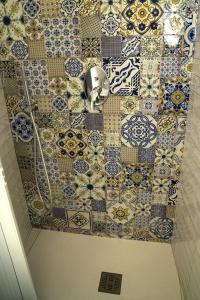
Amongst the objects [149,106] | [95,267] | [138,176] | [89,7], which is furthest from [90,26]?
[95,267]

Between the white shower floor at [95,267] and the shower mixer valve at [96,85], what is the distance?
105 centimetres

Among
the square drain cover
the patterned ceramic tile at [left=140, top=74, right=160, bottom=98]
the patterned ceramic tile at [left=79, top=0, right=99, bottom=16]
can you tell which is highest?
the patterned ceramic tile at [left=79, top=0, right=99, bottom=16]

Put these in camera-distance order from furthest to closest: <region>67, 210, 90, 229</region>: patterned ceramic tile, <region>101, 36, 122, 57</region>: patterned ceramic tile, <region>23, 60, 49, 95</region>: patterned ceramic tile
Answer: <region>67, 210, 90, 229</region>: patterned ceramic tile < <region>23, 60, 49, 95</region>: patterned ceramic tile < <region>101, 36, 122, 57</region>: patterned ceramic tile

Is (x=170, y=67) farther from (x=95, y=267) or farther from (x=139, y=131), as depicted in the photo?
(x=95, y=267)

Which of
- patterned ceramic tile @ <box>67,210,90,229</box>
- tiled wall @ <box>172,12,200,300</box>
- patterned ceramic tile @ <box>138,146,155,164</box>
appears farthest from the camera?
patterned ceramic tile @ <box>67,210,90,229</box>

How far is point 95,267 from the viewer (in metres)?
1.59

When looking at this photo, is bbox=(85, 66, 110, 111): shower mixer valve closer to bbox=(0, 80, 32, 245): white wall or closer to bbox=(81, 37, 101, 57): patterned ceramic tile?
bbox=(81, 37, 101, 57): patterned ceramic tile

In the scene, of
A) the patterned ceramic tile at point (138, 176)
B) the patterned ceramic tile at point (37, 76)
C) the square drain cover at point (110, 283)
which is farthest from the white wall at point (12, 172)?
the patterned ceramic tile at point (138, 176)

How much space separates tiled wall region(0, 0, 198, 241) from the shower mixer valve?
4cm

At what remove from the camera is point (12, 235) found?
0.96 m

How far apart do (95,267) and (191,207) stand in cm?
79

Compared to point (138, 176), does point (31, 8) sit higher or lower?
higher

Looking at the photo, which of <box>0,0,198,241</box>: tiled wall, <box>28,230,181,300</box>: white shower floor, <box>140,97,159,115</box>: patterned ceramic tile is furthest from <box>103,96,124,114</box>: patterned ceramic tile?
<box>28,230,181,300</box>: white shower floor

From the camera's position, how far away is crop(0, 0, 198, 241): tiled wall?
4.00 ft
